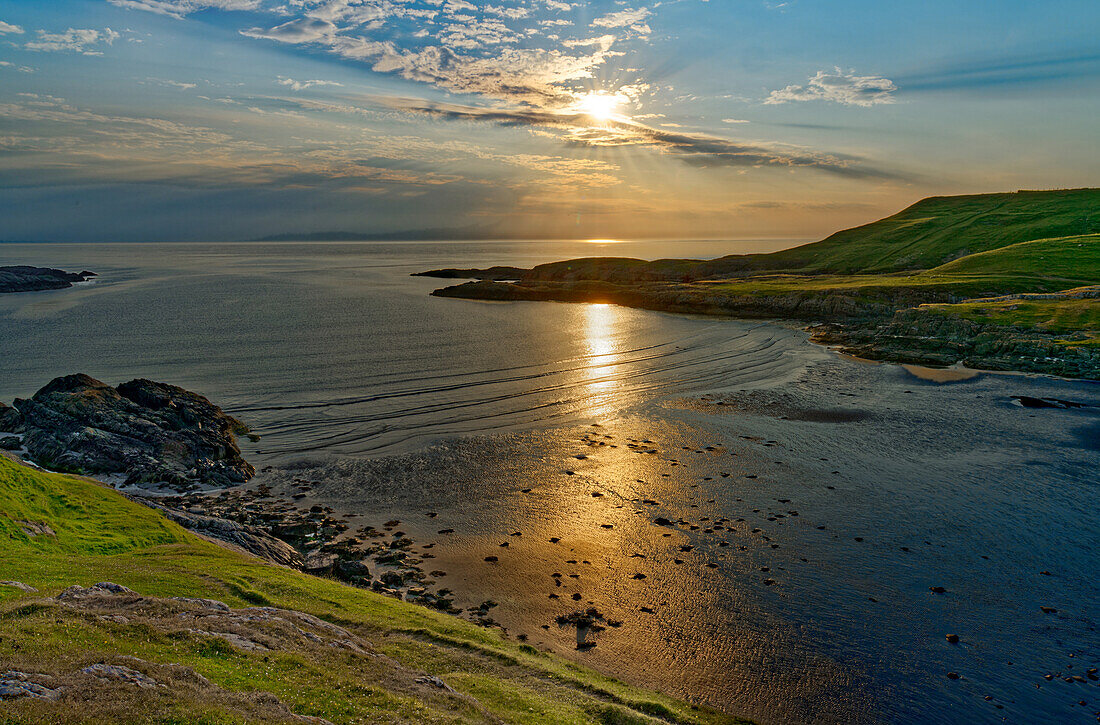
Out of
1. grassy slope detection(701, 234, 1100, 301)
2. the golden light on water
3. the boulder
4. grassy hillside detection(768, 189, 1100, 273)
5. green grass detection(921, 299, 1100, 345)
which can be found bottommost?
the boulder

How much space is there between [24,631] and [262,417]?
125 feet

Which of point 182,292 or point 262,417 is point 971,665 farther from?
point 182,292

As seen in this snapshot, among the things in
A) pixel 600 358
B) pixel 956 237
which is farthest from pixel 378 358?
pixel 956 237

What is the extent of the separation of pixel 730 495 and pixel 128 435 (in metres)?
39.3

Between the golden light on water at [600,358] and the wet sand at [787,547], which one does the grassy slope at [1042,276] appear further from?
the golden light on water at [600,358]

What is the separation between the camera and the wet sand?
64.8 ft

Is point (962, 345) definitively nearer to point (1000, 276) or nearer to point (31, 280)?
point (1000, 276)

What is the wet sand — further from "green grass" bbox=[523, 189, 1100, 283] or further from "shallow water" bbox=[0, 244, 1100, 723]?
"green grass" bbox=[523, 189, 1100, 283]

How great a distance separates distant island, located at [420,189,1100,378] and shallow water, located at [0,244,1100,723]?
11238 mm

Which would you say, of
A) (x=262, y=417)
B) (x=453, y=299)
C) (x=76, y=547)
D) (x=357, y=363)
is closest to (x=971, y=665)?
(x=76, y=547)

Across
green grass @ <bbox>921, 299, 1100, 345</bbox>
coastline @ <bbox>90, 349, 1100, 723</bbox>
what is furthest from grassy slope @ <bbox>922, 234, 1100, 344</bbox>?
coastline @ <bbox>90, 349, 1100, 723</bbox>

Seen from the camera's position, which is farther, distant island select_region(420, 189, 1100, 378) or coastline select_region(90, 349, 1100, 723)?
distant island select_region(420, 189, 1100, 378)

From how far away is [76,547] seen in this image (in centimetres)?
2072

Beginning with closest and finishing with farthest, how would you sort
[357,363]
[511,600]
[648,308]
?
1. [511,600]
2. [357,363]
3. [648,308]
